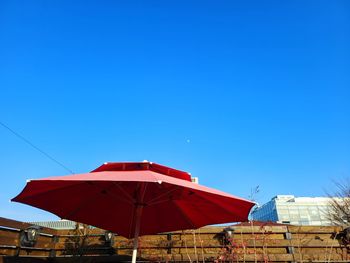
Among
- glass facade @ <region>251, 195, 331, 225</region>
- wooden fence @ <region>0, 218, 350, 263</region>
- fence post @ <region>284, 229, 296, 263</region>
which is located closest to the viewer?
wooden fence @ <region>0, 218, 350, 263</region>

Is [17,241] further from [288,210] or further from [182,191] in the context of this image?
[288,210]

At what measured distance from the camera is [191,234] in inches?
249

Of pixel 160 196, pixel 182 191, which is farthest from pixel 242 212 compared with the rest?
pixel 160 196

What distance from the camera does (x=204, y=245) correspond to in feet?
20.6

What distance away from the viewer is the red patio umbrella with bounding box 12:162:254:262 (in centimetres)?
330

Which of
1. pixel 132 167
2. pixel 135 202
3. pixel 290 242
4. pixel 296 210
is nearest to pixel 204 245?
pixel 290 242

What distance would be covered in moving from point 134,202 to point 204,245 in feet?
10.5

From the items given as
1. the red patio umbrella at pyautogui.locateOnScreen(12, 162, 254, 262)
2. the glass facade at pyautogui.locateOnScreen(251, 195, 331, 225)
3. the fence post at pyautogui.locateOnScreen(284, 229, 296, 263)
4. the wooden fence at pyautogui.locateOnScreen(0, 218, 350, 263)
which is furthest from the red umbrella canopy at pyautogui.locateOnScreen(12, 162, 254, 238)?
the glass facade at pyautogui.locateOnScreen(251, 195, 331, 225)

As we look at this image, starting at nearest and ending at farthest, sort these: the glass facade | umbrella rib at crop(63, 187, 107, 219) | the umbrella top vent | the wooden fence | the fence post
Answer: the umbrella top vent < umbrella rib at crop(63, 187, 107, 219) < the wooden fence < the fence post < the glass facade

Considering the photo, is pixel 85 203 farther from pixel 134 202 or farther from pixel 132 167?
pixel 132 167

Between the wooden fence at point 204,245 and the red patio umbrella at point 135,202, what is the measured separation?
180 centimetres

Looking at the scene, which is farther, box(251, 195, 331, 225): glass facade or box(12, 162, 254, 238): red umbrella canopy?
box(251, 195, 331, 225): glass facade

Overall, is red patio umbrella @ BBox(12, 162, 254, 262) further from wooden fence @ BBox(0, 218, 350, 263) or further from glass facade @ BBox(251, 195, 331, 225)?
glass facade @ BBox(251, 195, 331, 225)

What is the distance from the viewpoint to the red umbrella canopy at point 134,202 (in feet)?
10.8
